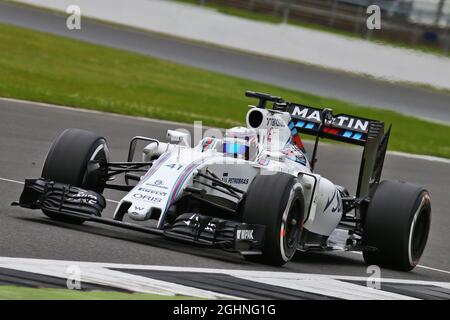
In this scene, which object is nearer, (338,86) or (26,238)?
(26,238)

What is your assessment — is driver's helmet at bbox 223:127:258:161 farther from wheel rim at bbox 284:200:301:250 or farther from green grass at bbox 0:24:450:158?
green grass at bbox 0:24:450:158

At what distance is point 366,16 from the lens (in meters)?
29.5

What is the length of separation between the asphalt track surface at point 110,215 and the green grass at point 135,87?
5.11 feet

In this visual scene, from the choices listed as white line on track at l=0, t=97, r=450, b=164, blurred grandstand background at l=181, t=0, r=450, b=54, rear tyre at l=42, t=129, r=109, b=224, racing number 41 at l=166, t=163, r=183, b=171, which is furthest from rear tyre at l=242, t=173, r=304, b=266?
blurred grandstand background at l=181, t=0, r=450, b=54

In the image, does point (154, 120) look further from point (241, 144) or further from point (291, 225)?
point (291, 225)

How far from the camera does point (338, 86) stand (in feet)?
93.0

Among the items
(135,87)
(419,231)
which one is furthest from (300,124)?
(135,87)

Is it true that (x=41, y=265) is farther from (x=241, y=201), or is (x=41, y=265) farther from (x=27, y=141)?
(x=27, y=141)

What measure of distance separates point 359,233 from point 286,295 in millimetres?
3186

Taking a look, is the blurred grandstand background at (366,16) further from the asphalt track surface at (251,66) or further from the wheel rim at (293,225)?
the wheel rim at (293,225)

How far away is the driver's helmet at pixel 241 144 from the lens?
9406 mm

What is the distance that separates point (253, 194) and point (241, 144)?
110 cm

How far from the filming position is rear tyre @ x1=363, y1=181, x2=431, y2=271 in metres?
9.43

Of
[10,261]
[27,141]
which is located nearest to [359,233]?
[10,261]
